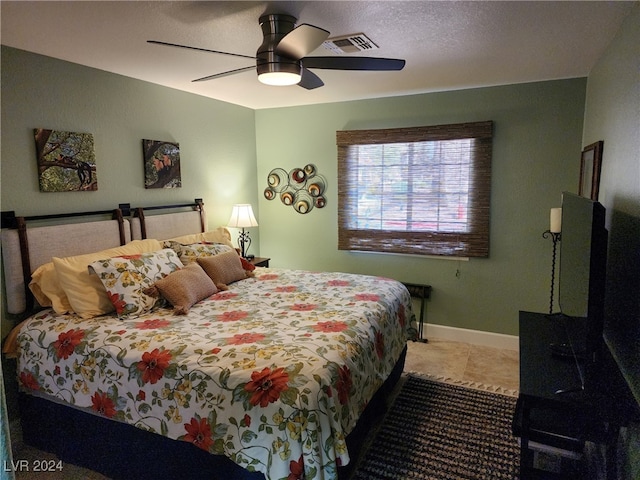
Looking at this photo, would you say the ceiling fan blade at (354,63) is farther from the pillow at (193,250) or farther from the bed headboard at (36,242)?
the bed headboard at (36,242)

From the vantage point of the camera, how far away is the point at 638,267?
164 cm

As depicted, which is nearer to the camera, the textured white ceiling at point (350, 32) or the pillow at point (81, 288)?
the textured white ceiling at point (350, 32)

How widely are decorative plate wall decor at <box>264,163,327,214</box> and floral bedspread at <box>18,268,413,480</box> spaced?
6.59 feet

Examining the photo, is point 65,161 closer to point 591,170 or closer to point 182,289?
point 182,289

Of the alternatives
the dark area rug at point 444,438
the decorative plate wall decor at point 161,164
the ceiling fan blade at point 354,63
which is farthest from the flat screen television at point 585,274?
the decorative plate wall decor at point 161,164

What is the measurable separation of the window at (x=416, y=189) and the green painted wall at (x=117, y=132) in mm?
1216

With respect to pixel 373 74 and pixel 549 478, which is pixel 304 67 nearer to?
pixel 373 74

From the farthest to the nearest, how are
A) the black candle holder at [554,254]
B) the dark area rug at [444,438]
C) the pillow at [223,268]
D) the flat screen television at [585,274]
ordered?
the black candle holder at [554,254] < the pillow at [223,268] < the dark area rug at [444,438] < the flat screen television at [585,274]

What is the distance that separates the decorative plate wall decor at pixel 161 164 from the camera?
135 inches

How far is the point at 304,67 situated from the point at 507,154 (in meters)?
2.33

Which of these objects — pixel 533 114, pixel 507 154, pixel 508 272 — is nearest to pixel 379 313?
pixel 508 272

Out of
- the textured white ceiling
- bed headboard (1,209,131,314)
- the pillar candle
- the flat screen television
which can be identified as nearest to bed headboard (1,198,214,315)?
bed headboard (1,209,131,314)

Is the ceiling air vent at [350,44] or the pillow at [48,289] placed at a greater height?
the ceiling air vent at [350,44]

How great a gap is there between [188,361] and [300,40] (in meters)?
1.60
